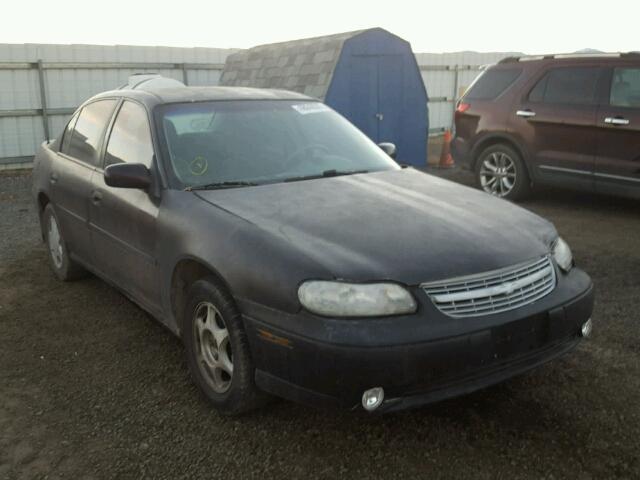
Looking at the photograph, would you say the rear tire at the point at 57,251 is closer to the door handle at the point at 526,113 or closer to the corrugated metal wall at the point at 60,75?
the door handle at the point at 526,113

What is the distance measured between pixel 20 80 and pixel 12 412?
11.5 metres

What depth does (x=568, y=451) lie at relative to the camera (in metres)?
2.86

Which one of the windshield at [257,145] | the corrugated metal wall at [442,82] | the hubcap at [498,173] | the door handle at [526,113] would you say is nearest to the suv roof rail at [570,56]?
the door handle at [526,113]

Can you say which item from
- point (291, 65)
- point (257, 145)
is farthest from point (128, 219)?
point (291, 65)

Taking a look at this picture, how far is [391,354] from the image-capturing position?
2.58 meters

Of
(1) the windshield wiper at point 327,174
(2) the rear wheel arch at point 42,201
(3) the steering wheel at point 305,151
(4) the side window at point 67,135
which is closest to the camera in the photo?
(1) the windshield wiper at point 327,174

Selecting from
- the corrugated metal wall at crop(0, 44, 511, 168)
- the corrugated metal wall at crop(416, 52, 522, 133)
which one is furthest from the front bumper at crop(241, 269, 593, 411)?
the corrugated metal wall at crop(416, 52, 522, 133)

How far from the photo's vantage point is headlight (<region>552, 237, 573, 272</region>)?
328 centimetres

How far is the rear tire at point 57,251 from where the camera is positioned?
521 cm

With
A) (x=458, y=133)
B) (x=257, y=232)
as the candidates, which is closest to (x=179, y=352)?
(x=257, y=232)

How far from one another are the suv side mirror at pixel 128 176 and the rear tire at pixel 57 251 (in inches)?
69.8

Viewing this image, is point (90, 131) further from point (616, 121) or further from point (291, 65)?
point (291, 65)

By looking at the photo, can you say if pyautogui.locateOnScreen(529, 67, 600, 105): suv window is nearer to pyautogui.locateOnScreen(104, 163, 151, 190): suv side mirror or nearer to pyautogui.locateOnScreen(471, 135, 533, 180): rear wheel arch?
pyautogui.locateOnScreen(471, 135, 533, 180): rear wheel arch

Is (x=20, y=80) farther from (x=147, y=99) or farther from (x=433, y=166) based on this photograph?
(x=147, y=99)
